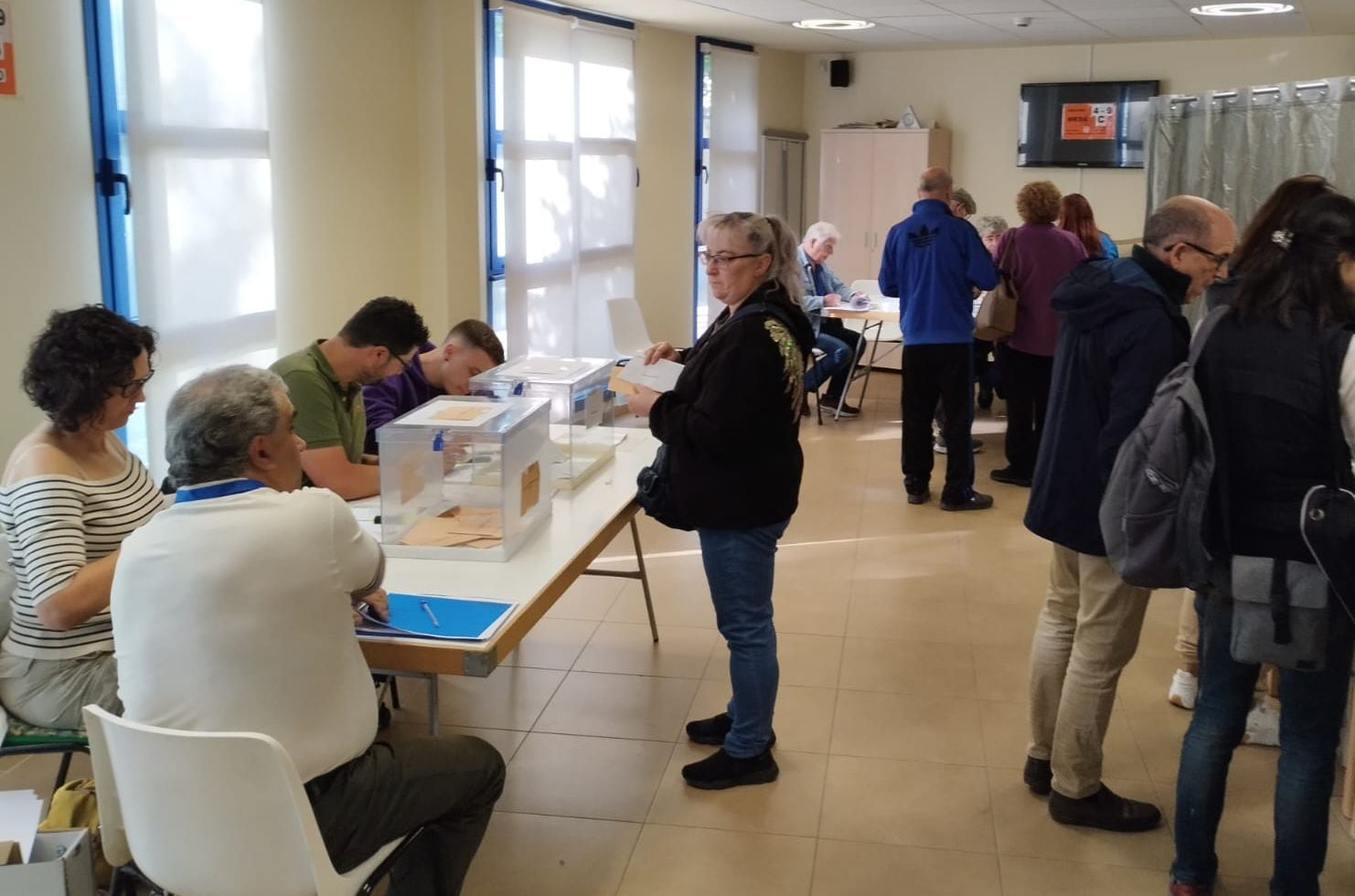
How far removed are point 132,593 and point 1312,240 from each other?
2064 mm

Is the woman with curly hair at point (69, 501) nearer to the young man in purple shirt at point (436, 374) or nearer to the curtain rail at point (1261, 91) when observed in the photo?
the young man in purple shirt at point (436, 374)

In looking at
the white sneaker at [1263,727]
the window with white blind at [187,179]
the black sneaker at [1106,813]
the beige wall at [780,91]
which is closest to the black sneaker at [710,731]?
the black sneaker at [1106,813]

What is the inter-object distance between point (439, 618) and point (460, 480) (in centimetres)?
54

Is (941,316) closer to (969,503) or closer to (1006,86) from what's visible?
(969,503)

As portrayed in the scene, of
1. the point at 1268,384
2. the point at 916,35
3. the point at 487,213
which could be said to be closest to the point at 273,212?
the point at 487,213

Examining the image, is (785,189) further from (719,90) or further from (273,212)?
(273,212)

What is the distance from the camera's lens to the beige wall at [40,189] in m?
3.75

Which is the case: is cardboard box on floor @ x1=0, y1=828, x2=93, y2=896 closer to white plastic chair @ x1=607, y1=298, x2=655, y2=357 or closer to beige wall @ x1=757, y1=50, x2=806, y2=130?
white plastic chair @ x1=607, y1=298, x2=655, y2=357

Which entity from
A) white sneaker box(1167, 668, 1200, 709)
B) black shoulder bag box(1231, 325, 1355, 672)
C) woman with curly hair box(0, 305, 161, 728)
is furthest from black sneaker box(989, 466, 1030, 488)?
woman with curly hair box(0, 305, 161, 728)

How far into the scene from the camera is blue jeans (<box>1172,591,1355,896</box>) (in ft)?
7.86

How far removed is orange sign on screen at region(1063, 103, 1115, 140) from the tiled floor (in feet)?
16.3

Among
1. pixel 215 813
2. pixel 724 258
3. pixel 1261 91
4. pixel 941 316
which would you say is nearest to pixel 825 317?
pixel 941 316

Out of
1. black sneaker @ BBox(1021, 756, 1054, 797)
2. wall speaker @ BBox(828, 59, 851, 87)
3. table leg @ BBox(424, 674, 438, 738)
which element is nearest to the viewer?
table leg @ BBox(424, 674, 438, 738)

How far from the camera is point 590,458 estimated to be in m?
3.54
